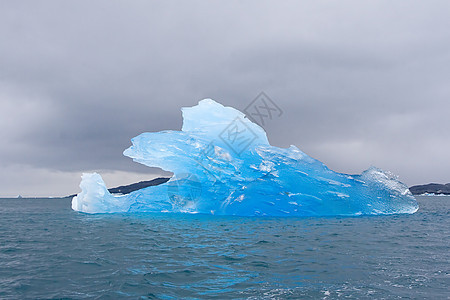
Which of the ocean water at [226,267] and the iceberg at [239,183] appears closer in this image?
the ocean water at [226,267]

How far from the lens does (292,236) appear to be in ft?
40.0

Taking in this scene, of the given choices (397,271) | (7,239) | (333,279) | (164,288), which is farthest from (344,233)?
(7,239)

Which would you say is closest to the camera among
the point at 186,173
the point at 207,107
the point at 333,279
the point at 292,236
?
the point at 333,279

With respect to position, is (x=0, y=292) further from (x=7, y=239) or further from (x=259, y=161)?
(x=259, y=161)

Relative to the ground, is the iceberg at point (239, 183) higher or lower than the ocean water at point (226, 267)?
higher

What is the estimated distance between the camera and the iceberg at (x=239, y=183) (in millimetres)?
21688

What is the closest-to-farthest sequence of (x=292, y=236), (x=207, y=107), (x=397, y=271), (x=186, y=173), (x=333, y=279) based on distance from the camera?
(x=333, y=279) → (x=397, y=271) → (x=292, y=236) → (x=186, y=173) → (x=207, y=107)

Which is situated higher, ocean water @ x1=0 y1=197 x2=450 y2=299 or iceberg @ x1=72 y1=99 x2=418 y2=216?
iceberg @ x1=72 y1=99 x2=418 y2=216

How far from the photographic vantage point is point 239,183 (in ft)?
73.0

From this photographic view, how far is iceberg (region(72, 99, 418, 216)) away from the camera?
21688 mm

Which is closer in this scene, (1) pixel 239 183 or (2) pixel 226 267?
(2) pixel 226 267

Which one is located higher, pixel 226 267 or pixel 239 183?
pixel 239 183

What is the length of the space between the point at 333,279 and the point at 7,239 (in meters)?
12.0

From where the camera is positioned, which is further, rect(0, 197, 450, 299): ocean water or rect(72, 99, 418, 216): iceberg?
rect(72, 99, 418, 216): iceberg
